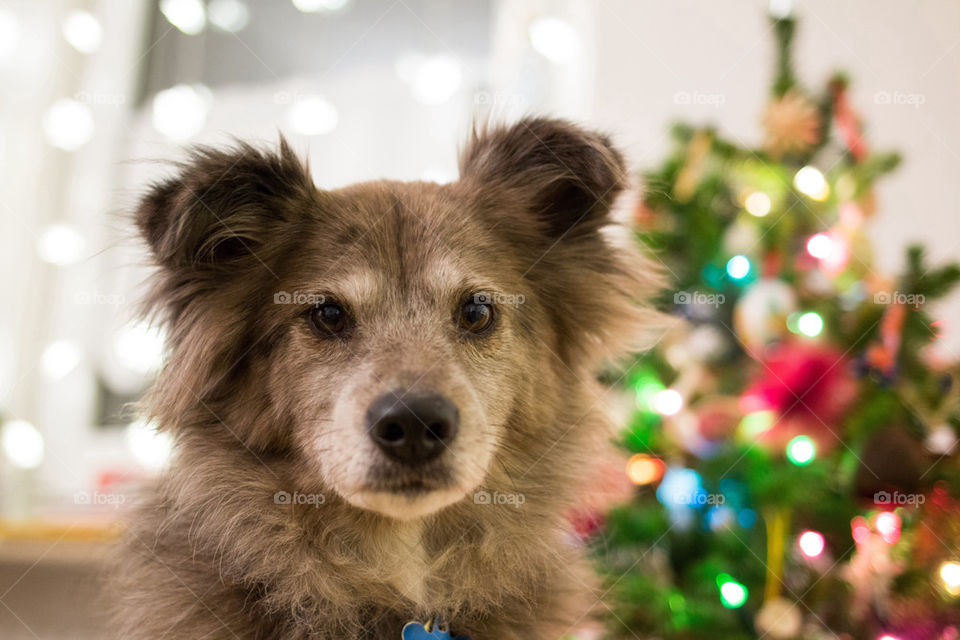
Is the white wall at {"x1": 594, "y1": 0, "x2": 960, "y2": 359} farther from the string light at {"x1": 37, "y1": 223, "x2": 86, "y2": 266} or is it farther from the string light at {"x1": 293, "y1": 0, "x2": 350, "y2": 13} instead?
the string light at {"x1": 37, "y1": 223, "x2": 86, "y2": 266}

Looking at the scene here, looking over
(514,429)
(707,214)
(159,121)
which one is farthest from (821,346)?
(159,121)

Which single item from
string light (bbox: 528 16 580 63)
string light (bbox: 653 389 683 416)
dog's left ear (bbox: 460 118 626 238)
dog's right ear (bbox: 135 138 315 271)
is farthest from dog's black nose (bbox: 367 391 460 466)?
string light (bbox: 528 16 580 63)

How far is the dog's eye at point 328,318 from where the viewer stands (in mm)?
1774

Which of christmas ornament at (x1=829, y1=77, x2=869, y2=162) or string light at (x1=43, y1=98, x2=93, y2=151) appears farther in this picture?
string light at (x1=43, y1=98, x2=93, y2=151)

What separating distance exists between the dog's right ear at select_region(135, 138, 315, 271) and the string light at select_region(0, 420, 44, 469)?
228cm

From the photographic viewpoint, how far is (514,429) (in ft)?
6.23

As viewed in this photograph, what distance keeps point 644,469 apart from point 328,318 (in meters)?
1.32

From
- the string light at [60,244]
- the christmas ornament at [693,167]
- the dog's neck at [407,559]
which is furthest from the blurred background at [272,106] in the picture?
the dog's neck at [407,559]

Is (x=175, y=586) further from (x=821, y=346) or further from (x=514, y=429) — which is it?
(x=821, y=346)

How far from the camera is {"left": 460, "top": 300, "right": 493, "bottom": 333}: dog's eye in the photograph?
1833 millimetres

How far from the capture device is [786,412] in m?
2.35

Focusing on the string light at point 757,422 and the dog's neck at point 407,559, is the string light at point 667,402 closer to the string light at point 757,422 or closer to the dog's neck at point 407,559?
the string light at point 757,422

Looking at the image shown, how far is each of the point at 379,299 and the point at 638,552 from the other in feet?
4.35

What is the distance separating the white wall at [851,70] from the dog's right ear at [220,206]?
6.38 ft
